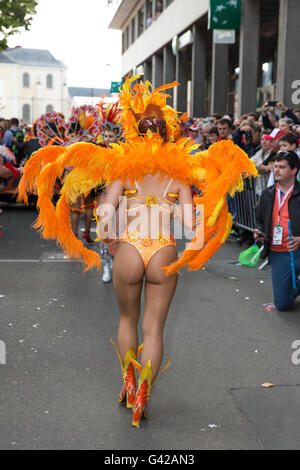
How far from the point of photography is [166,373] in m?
4.18

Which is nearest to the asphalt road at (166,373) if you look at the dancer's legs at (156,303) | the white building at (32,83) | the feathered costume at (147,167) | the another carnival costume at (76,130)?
the dancer's legs at (156,303)

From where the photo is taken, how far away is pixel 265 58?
86.6 ft

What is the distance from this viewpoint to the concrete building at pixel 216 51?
41.6 feet

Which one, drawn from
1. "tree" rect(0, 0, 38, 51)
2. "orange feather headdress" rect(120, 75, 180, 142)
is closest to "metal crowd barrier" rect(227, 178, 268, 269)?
"orange feather headdress" rect(120, 75, 180, 142)

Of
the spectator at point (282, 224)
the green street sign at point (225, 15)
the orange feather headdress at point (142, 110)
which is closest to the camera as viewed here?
the orange feather headdress at point (142, 110)

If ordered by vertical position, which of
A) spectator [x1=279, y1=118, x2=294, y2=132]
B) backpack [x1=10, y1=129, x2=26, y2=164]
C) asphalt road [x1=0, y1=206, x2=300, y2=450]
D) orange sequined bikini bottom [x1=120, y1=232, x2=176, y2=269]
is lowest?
asphalt road [x1=0, y1=206, x2=300, y2=450]

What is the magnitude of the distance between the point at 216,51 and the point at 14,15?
23.7ft

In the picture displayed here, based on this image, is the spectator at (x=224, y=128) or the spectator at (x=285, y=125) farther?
the spectator at (x=224, y=128)

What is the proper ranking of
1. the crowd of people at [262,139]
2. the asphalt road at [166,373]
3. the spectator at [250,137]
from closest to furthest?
1. the asphalt road at [166,373]
2. the crowd of people at [262,139]
3. the spectator at [250,137]

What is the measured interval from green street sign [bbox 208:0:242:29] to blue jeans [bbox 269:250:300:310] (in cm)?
1193

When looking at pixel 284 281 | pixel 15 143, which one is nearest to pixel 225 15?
pixel 15 143

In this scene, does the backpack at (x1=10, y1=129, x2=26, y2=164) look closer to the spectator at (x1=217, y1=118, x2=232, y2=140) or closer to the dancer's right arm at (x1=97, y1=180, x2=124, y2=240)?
the spectator at (x1=217, y1=118, x2=232, y2=140)

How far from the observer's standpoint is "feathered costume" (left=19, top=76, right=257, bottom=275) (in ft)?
10.8

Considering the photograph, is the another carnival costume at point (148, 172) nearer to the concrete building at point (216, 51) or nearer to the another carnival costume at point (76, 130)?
the concrete building at point (216, 51)
